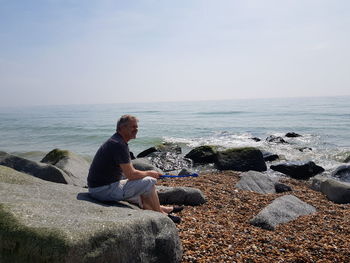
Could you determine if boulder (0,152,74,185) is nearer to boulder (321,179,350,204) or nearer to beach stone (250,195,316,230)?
beach stone (250,195,316,230)

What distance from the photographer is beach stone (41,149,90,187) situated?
10820 mm

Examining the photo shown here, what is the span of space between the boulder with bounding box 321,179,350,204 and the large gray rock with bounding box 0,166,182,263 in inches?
258

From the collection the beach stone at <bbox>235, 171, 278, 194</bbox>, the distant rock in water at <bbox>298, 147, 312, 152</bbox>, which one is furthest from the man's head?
the distant rock in water at <bbox>298, 147, 312, 152</bbox>

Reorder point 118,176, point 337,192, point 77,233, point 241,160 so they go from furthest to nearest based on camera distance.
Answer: point 241,160 → point 337,192 → point 118,176 → point 77,233

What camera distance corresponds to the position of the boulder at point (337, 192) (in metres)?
9.13

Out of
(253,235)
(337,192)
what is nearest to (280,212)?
(253,235)

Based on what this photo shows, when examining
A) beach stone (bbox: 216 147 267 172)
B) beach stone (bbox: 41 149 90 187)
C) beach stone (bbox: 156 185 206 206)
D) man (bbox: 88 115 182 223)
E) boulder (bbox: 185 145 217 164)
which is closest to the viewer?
man (bbox: 88 115 182 223)

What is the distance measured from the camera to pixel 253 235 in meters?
5.50

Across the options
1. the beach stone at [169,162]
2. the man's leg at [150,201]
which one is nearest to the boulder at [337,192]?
the man's leg at [150,201]

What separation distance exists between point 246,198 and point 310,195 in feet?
9.17

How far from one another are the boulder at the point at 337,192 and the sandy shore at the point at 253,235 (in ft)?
2.79

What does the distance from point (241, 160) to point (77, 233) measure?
12.5m

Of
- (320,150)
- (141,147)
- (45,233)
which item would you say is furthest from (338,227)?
(141,147)

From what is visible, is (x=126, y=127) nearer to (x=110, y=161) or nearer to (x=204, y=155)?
(x=110, y=161)
